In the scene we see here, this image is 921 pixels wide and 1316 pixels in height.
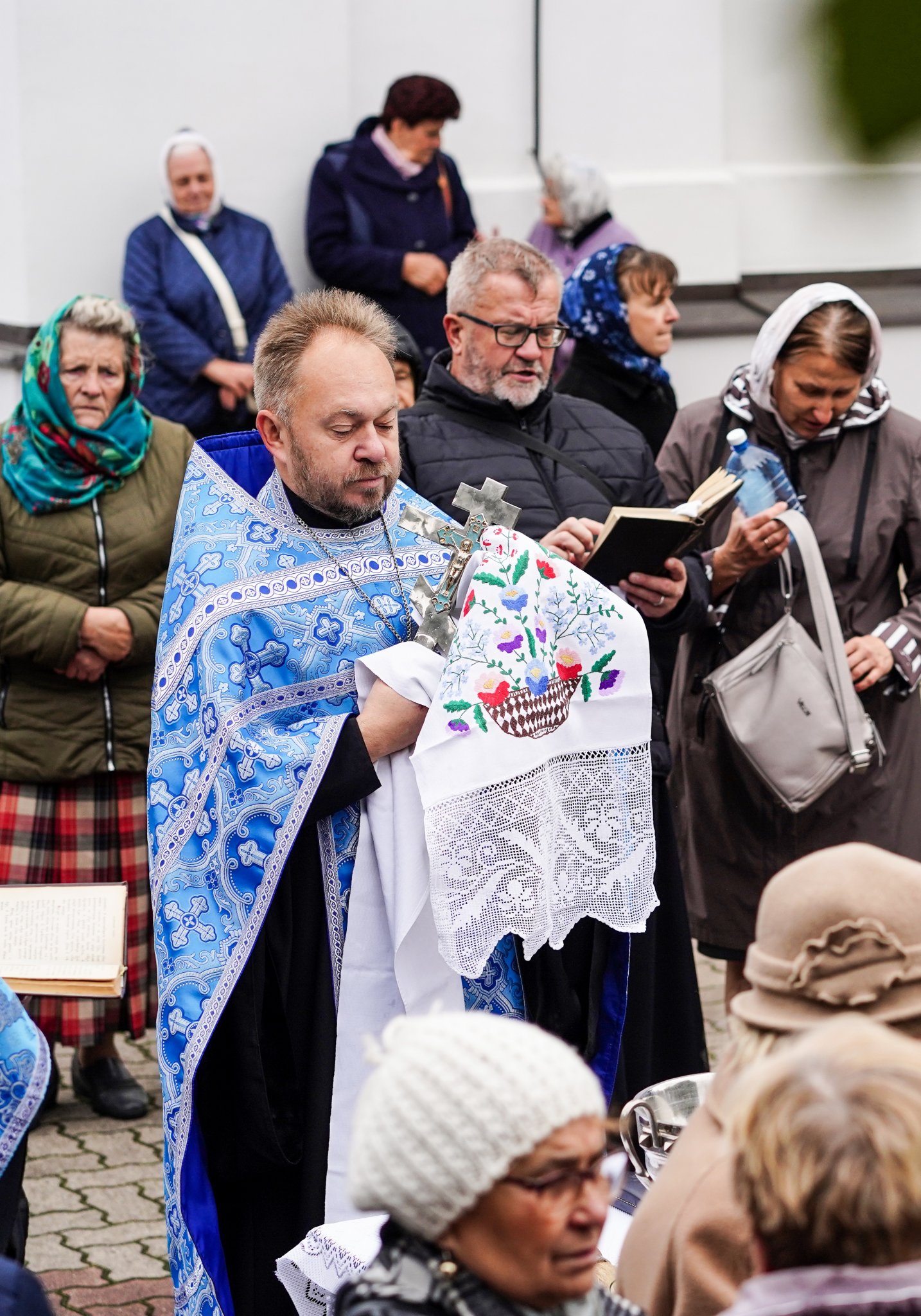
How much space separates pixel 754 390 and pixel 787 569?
452mm

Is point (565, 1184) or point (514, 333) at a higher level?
point (514, 333)

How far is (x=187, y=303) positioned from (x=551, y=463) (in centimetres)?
351

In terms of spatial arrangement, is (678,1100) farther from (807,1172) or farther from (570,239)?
(570,239)

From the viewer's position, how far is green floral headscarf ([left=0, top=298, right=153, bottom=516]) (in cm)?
468

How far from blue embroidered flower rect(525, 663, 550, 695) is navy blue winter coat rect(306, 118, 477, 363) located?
13.9 feet

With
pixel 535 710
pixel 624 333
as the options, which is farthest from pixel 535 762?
pixel 624 333

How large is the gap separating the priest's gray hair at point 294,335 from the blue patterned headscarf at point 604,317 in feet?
8.09

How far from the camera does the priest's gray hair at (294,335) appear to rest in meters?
3.06

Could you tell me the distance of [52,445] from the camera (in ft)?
15.3

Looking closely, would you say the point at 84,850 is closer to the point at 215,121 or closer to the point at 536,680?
the point at 536,680

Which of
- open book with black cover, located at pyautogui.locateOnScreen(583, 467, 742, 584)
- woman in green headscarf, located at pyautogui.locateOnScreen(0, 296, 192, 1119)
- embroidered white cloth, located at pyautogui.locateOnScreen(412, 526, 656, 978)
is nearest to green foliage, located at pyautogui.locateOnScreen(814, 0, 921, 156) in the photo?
embroidered white cloth, located at pyautogui.locateOnScreen(412, 526, 656, 978)

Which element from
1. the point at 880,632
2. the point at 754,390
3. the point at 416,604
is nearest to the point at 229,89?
the point at 754,390

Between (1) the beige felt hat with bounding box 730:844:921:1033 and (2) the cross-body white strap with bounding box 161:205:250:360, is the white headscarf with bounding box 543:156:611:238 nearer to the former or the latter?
(2) the cross-body white strap with bounding box 161:205:250:360

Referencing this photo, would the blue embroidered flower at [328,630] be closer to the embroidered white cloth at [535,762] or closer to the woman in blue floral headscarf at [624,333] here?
the embroidered white cloth at [535,762]
